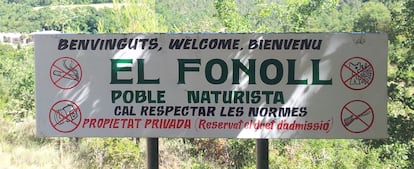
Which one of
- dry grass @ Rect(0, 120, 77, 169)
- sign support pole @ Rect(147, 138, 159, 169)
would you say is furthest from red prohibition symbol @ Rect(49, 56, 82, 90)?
dry grass @ Rect(0, 120, 77, 169)

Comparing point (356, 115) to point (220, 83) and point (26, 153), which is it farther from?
point (26, 153)

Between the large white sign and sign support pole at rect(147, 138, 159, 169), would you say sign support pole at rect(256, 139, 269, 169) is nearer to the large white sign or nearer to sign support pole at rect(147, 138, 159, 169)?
the large white sign

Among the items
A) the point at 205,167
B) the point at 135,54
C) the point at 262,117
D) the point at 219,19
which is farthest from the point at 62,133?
the point at 219,19

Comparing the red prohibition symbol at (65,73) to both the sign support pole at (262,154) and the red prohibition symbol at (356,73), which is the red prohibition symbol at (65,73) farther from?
the red prohibition symbol at (356,73)

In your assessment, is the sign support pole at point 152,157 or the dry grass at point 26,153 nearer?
the sign support pole at point 152,157

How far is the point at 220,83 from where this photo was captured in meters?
2.62

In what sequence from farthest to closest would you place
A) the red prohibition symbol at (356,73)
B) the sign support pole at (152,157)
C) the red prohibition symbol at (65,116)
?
the sign support pole at (152,157)
the red prohibition symbol at (65,116)
the red prohibition symbol at (356,73)

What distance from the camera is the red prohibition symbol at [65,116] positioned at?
8.84ft

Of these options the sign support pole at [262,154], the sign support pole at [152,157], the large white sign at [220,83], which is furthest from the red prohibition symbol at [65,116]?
the sign support pole at [262,154]

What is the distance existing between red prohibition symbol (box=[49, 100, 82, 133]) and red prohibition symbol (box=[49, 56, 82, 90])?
10 centimetres

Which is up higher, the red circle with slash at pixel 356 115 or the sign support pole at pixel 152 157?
the red circle with slash at pixel 356 115

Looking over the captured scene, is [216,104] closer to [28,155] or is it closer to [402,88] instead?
[28,155]

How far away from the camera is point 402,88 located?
684cm

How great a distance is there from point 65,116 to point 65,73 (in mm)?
239
